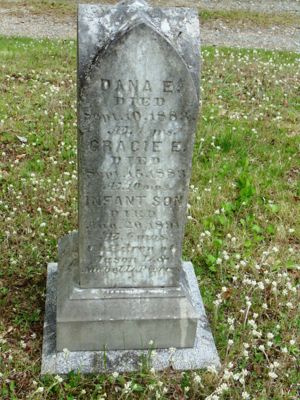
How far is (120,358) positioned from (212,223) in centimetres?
202

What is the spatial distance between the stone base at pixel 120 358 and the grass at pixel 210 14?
11175mm

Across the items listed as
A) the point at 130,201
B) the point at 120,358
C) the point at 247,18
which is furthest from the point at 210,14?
the point at 120,358

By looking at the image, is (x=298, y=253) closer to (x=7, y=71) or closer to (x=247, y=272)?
(x=247, y=272)

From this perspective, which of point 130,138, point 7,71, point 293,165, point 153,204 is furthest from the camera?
point 7,71

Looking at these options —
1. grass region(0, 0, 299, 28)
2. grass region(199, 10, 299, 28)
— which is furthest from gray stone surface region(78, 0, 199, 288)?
grass region(199, 10, 299, 28)

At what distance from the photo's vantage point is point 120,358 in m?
4.26

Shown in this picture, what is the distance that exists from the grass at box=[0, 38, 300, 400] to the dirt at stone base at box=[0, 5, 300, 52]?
2816 millimetres

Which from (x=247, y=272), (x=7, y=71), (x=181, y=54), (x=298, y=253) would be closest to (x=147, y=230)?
(x=181, y=54)

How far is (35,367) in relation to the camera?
4.14 m

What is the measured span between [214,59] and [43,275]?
6735 mm

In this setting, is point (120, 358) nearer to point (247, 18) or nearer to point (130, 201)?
point (130, 201)

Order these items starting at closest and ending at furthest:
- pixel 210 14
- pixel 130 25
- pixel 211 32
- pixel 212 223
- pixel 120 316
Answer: pixel 130 25
pixel 120 316
pixel 212 223
pixel 211 32
pixel 210 14

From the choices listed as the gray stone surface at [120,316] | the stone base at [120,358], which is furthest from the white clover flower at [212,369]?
the gray stone surface at [120,316]

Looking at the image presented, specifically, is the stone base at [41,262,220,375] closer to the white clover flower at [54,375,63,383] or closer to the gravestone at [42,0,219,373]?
the gravestone at [42,0,219,373]
